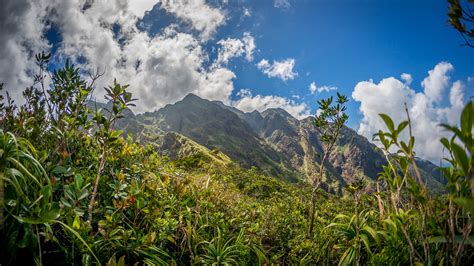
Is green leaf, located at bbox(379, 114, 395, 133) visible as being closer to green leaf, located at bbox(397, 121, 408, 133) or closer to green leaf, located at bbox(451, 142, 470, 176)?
green leaf, located at bbox(397, 121, 408, 133)

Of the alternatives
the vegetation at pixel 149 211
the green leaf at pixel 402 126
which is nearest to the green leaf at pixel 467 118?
the vegetation at pixel 149 211

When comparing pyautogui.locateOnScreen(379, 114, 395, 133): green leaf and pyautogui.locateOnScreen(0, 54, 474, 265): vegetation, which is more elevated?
pyautogui.locateOnScreen(379, 114, 395, 133): green leaf

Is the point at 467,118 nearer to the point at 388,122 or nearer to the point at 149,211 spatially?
the point at 388,122

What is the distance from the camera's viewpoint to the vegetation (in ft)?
6.40

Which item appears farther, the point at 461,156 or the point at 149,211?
the point at 149,211

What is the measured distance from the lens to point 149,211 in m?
3.19

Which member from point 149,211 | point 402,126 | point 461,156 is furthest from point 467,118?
point 149,211

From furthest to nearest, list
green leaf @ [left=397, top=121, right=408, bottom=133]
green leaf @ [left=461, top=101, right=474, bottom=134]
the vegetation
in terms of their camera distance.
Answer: the vegetation
green leaf @ [left=397, top=121, right=408, bottom=133]
green leaf @ [left=461, top=101, right=474, bottom=134]

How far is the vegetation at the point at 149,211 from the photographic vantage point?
195 cm

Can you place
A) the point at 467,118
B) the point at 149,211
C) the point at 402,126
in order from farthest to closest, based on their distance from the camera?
1. the point at 149,211
2. the point at 402,126
3. the point at 467,118

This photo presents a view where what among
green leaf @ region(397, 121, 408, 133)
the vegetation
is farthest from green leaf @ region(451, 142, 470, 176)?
green leaf @ region(397, 121, 408, 133)

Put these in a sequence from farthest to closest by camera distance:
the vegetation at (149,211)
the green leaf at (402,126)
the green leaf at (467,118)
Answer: the vegetation at (149,211), the green leaf at (402,126), the green leaf at (467,118)

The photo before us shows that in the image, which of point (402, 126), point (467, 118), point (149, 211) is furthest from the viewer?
point (149, 211)

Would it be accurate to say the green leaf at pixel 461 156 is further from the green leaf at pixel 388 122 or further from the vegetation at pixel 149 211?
the green leaf at pixel 388 122
